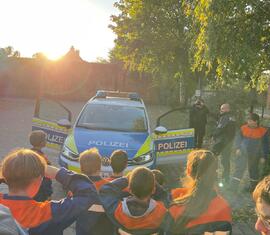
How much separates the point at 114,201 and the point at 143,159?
427 cm

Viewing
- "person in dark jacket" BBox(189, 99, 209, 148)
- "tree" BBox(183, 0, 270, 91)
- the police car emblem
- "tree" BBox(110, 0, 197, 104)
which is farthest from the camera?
"tree" BBox(110, 0, 197, 104)

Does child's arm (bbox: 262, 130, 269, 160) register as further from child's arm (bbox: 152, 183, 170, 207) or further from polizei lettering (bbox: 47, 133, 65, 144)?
child's arm (bbox: 152, 183, 170, 207)

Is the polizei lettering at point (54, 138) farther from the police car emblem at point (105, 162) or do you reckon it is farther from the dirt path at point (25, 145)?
the police car emblem at point (105, 162)

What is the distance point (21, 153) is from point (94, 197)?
583mm

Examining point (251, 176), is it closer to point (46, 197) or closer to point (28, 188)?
point (46, 197)

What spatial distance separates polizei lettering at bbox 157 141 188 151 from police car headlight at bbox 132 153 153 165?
88 centimetres

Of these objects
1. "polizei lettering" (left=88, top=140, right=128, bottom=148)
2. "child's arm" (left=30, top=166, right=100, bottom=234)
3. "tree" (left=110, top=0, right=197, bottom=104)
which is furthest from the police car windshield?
"tree" (left=110, top=0, right=197, bottom=104)

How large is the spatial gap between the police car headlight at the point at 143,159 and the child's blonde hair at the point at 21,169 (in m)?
5.04

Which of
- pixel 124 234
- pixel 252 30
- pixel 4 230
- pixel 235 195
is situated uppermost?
pixel 252 30

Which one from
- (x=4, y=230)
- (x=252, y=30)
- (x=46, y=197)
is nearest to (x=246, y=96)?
(x=252, y=30)

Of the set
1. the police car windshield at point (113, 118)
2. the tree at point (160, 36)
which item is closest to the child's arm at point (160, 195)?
the police car windshield at point (113, 118)

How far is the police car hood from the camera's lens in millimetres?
7812

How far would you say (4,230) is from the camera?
5.28 ft

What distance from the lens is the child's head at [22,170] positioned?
2736 mm
